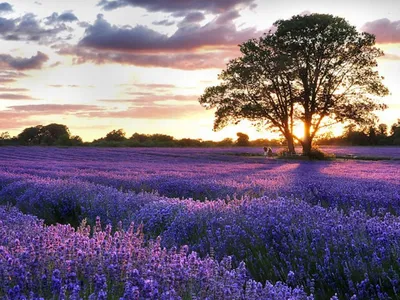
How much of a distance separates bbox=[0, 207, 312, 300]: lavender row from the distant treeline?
44.9 meters

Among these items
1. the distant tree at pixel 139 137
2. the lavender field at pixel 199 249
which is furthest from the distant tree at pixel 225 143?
the lavender field at pixel 199 249

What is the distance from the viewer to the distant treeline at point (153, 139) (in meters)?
56.2

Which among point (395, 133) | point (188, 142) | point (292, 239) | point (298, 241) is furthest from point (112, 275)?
point (395, 133)

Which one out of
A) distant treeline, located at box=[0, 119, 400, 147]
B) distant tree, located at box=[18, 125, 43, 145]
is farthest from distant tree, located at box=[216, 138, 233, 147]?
distant tree, located at box=[18, 125, 43, 145]

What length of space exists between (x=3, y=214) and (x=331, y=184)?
252 inches

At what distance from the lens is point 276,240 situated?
4.89 meters

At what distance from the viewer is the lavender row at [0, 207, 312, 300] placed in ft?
8.41

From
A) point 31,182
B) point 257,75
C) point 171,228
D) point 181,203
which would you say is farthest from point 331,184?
point 257,75

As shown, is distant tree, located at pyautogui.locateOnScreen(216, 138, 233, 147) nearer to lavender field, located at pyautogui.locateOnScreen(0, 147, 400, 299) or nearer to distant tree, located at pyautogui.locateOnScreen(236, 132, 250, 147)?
distant tree, located at pyautogui.locateOnScreen(236, 132, 250, 147)

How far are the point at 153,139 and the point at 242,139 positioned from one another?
422 inches

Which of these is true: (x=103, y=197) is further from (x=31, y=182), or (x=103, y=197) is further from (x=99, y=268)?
(x=99, y=268)

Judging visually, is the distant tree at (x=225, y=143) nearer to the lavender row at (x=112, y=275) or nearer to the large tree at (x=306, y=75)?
the large tree at (x=306, y=75)

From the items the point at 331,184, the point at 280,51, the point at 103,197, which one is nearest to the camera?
the point at 103,197

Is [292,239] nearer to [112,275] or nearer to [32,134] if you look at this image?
[112,275]
